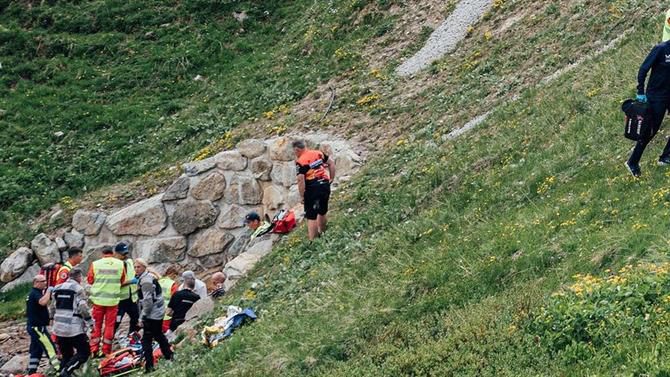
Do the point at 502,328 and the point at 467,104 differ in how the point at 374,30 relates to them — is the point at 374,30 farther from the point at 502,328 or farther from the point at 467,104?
the point at 502,328

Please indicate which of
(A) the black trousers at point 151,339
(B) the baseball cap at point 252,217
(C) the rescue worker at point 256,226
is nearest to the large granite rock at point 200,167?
(C) the rescue worker at point 256,226

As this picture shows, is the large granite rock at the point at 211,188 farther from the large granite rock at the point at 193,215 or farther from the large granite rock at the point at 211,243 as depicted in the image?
the large granite rock at the point at 211,243

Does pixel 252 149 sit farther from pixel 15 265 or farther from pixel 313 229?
pixel 15 265

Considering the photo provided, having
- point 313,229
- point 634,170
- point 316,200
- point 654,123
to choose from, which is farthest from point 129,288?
point 654,123

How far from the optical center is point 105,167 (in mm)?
23688

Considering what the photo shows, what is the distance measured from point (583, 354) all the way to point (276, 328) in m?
5.10

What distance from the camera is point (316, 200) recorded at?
14641 mm

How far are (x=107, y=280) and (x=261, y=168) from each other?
647cm

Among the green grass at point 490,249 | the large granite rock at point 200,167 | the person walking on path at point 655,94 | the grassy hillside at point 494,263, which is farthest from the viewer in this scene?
the large granite rock at point 200,167

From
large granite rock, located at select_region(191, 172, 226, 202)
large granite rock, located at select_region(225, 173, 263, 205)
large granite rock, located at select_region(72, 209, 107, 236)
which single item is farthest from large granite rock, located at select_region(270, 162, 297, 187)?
large granite rock, located at select_region(72, 209, 107, 236)

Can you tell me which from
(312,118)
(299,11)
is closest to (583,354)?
(312,118)

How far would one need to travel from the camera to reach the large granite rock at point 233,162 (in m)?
20.7

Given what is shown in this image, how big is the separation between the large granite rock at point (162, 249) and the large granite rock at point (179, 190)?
3.29 ft

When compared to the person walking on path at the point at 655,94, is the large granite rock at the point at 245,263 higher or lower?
lower
